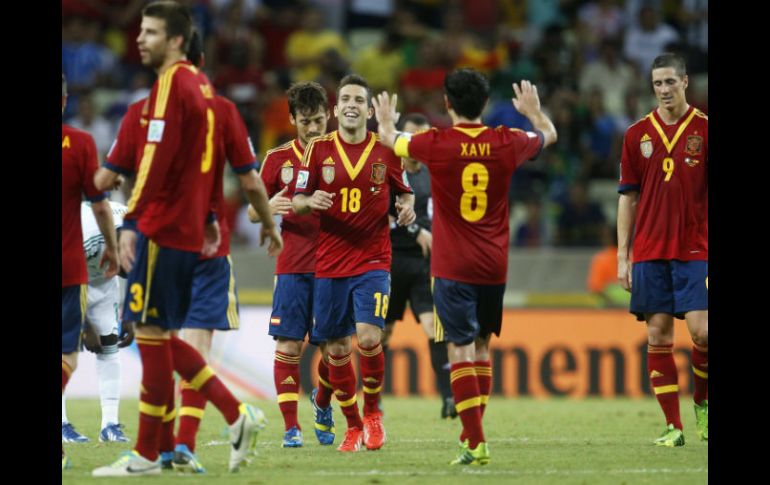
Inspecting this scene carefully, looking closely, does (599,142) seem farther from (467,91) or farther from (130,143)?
(130,143)

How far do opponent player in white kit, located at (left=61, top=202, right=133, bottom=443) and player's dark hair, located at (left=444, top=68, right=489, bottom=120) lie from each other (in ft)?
10.9

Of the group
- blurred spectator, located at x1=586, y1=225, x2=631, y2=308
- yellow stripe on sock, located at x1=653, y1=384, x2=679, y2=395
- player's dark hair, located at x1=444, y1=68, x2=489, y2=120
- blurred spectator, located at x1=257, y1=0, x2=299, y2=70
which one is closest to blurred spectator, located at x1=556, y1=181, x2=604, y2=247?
blurred spectator, located at x1=586, y1=225, x2=631, y2=308

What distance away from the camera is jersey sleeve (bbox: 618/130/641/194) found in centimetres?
988

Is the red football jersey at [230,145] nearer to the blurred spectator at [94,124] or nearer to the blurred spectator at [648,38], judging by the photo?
the blurred spectator at [94,124]

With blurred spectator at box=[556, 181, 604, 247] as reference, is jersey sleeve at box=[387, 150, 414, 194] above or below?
above

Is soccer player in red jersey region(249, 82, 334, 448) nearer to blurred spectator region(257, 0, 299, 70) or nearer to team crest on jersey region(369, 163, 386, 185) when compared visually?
team crest on jersey region(369, 163, 386, 185)

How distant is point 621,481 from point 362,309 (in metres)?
2.72

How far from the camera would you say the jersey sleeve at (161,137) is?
741cm

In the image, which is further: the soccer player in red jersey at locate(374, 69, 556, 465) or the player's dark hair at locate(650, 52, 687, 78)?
the player's dark hair at locate(650, 52, 687, 78)

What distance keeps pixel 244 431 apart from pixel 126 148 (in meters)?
1.78

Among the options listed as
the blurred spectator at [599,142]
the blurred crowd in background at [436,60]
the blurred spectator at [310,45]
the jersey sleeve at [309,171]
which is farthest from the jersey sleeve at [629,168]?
the blurred spectator at [310,45]

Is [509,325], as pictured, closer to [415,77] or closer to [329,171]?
[415,77]

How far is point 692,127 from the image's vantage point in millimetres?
9703

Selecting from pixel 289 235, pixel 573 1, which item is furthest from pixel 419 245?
pixel 573 1
